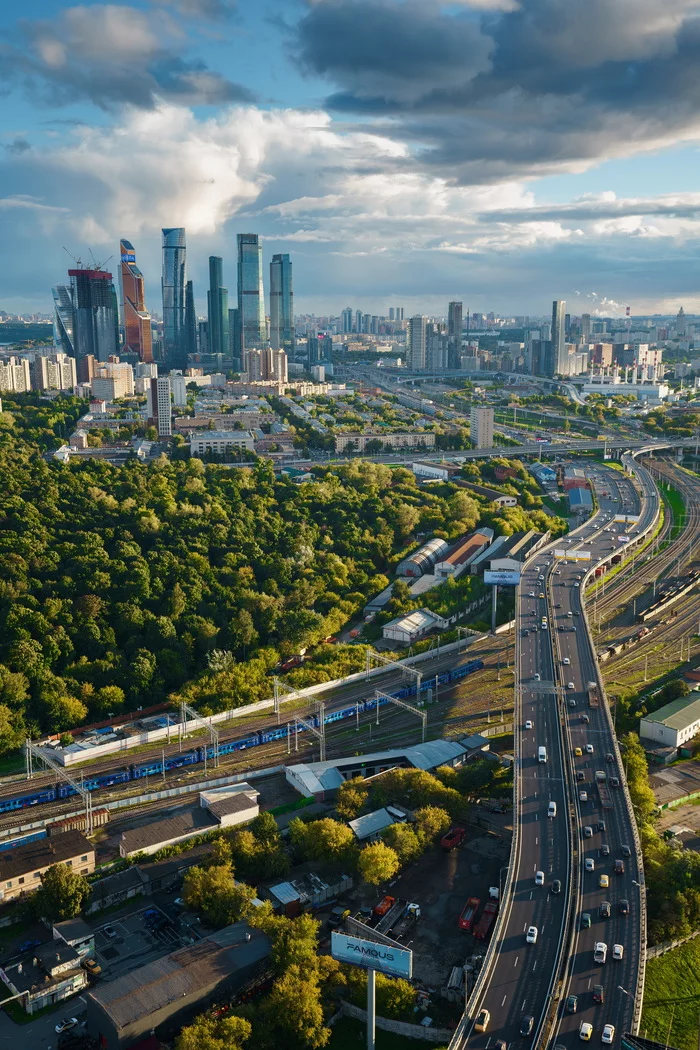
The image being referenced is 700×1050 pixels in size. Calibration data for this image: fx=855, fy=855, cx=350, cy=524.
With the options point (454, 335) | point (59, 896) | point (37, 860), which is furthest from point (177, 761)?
point (454, 335)

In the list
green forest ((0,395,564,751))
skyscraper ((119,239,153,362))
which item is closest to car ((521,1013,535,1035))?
green forest ((0,395,564,751))

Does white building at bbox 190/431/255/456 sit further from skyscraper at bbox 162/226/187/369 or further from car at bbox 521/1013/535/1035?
skyscraper at bbox 162/226/187/369

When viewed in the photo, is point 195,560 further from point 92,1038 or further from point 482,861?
point 92,1038

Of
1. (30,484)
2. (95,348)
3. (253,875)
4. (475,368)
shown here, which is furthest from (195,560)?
(475,368)

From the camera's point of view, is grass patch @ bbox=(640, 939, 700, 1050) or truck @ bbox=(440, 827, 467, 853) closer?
grass patch @ bbox=(640, 939, 700, 1050)

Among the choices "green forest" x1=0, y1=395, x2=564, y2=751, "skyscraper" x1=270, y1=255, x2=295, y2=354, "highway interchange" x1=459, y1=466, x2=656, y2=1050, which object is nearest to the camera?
"highway interchange" x1=459, y1=466, x2=656, y2=1050

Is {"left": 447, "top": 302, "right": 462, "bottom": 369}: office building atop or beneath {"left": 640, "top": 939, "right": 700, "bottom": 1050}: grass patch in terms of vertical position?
atop
